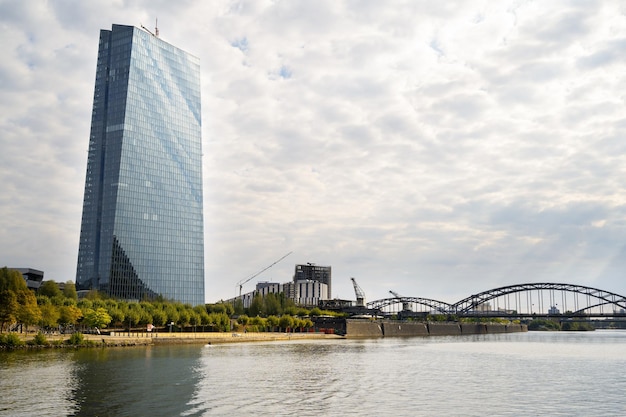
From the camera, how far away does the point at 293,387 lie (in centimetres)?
6531

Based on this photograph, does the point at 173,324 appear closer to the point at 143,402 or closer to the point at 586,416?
the point at 143,402

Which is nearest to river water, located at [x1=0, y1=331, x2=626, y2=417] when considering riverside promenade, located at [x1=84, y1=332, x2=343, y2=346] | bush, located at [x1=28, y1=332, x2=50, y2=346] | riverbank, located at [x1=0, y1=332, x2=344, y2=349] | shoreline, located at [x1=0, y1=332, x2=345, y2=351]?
bush, located at [x1=28, y1=332, x2=50, y2=346]

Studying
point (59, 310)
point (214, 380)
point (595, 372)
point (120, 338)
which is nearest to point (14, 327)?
point (59, 310)

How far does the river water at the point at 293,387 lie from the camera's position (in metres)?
51.7

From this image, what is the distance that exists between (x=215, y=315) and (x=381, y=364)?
98118 mm

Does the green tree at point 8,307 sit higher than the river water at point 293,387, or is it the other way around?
the green tree at point 8,307

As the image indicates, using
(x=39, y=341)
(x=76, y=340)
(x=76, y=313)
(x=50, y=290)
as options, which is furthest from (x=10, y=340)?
(x=50, y=290)

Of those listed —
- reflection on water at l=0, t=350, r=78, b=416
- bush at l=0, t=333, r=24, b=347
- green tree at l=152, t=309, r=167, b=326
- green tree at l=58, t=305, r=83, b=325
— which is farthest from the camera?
green tree at l=152, t=309, r=167, b=326

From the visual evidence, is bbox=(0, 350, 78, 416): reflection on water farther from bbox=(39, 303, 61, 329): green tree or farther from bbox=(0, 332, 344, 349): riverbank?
bbox=(39, 303, 61, 329): green tree

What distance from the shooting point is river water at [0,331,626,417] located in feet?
170

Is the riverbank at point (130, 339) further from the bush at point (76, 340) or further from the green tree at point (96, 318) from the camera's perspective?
the green tree at point (96, 318)

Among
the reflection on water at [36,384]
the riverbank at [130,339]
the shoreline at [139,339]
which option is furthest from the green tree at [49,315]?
the reflection on water at [36,384]

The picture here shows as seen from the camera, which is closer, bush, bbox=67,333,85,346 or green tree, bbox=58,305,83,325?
bush, bbox=67,333,85,346

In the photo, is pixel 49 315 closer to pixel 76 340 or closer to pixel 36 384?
pixel 76 340
